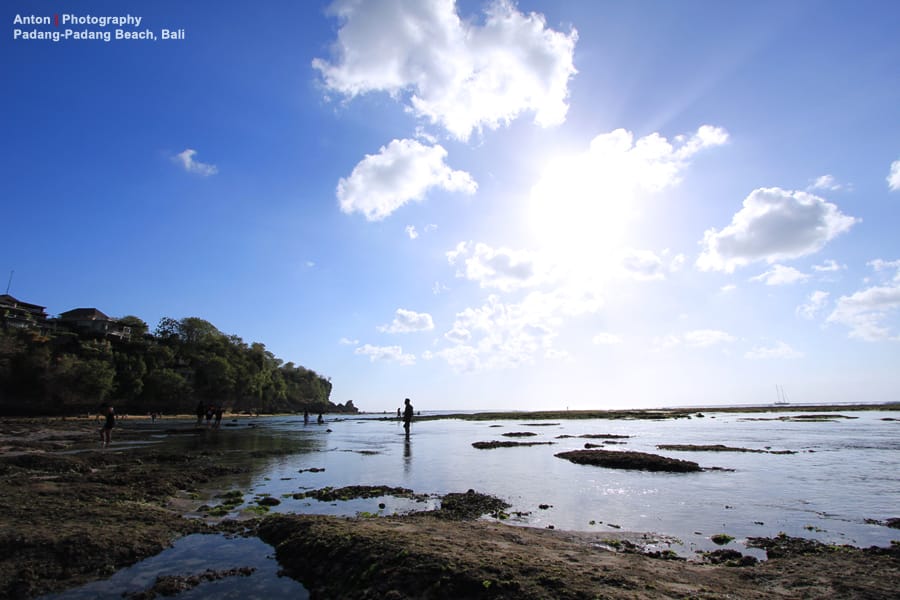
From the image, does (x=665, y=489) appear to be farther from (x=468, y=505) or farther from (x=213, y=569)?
(x=213, y=569)

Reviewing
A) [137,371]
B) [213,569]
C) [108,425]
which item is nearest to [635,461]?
[213,569]

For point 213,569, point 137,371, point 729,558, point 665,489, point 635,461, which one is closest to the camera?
point 213,569

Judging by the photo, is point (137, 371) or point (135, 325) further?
point (135, 325)

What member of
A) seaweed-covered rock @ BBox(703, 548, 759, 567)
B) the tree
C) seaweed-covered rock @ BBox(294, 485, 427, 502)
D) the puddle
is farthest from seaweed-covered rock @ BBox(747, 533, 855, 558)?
the tree

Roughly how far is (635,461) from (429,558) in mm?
19264

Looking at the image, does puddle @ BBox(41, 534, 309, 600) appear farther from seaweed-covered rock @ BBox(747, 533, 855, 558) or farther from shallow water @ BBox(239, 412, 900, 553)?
seaweed-covered rock @ BBox(747, 533, 855, 558)

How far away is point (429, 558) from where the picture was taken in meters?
7.55

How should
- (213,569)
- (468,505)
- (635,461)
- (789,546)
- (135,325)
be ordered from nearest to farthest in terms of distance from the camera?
1. (213,569)
2. (789,546)
3. (468,505)
4. (635,461)
5. (135,325)

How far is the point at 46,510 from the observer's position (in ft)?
36.2

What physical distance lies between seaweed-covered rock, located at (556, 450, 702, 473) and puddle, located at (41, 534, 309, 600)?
19.1 m

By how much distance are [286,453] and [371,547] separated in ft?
77.0

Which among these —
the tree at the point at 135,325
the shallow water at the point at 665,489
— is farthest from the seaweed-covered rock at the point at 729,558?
the tree at the point at 135,325

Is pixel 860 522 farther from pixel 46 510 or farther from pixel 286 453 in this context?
pixel 286 453

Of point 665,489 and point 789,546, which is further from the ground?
point 789,546
